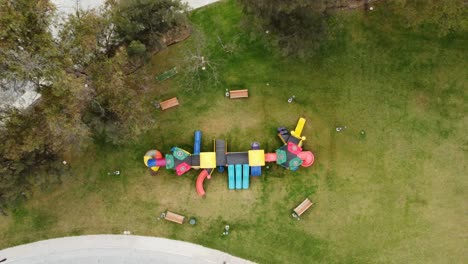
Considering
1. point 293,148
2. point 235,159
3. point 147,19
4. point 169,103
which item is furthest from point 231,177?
point 147,19

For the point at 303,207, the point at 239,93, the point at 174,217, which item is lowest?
the point at 174,217

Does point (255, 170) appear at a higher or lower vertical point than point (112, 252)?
higher

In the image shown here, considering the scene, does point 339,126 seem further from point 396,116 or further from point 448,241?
point 448,241

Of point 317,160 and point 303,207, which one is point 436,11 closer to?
point 317,160

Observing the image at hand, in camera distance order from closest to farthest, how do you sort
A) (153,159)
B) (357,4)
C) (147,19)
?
(147,19)
(153,159)
(357,4)

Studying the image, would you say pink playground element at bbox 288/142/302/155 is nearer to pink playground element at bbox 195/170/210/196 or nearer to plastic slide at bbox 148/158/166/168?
pink playground element at bbox 195/170/210/196

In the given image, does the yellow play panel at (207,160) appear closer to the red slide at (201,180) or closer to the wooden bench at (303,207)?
the red slide at (201,180)

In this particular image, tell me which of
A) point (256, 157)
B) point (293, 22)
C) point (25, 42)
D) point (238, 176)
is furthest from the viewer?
point (238, 176)
